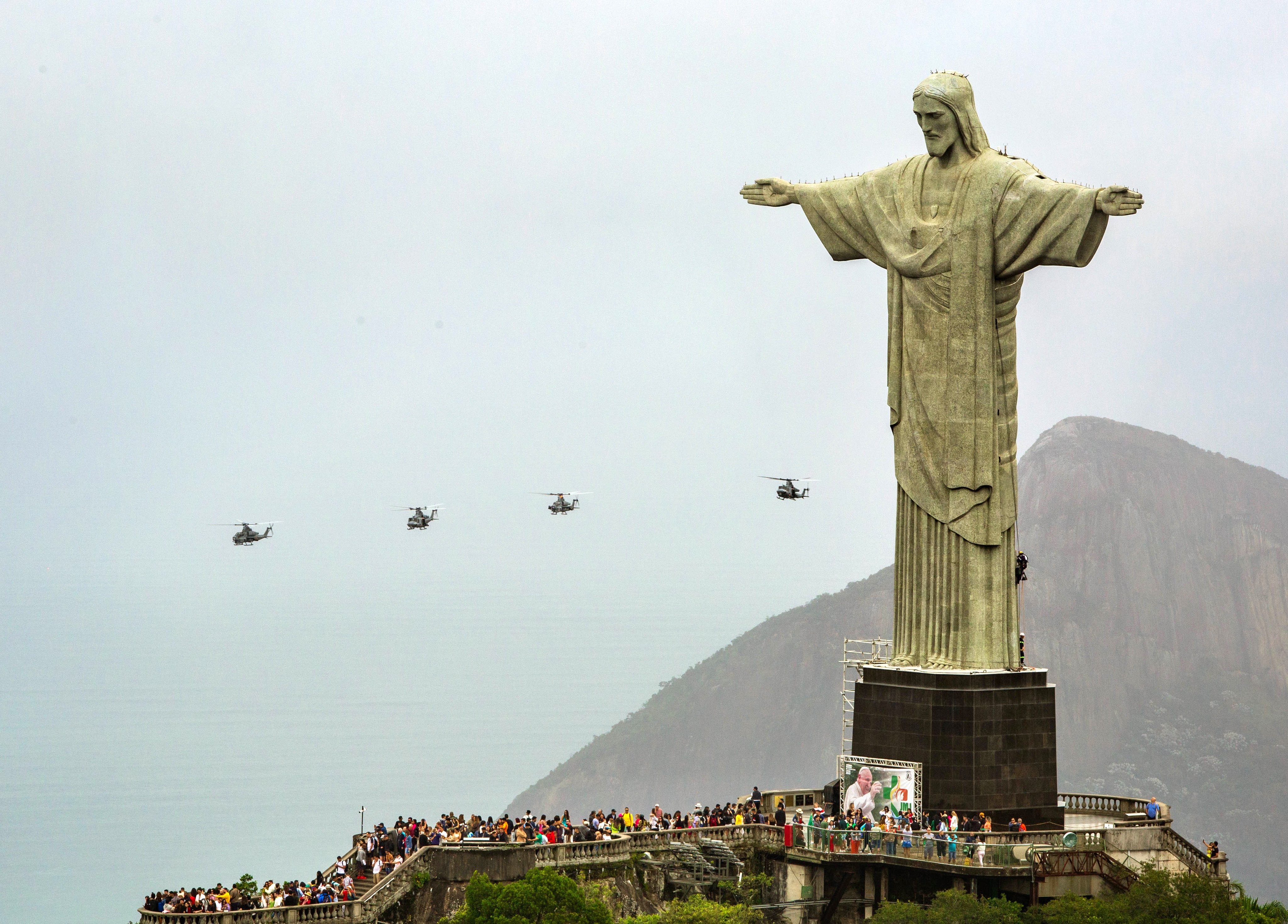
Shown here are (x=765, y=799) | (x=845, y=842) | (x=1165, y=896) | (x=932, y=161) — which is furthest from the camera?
(x=765, y=799)

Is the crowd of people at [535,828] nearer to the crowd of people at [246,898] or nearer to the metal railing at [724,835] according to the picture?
the metal railing at [724,835]

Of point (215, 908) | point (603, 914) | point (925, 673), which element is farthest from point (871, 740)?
point (215, 908)

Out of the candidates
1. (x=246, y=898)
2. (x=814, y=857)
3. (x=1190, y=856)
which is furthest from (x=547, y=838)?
(x=1190, y=856)

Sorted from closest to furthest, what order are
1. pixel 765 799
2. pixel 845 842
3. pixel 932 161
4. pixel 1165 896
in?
pixel 1165 896
pixel 845 842
pixel 932 161
pixel 765 799

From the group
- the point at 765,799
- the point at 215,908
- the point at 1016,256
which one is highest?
the point at 1016,256

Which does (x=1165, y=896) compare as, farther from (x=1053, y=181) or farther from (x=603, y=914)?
(x=1053, y=181)

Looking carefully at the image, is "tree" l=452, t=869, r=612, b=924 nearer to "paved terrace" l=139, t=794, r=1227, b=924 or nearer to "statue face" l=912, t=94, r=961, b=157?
"paved terrace" l=139, t=794, r=1227, b=924

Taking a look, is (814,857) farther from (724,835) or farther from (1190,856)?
(1190,856)
